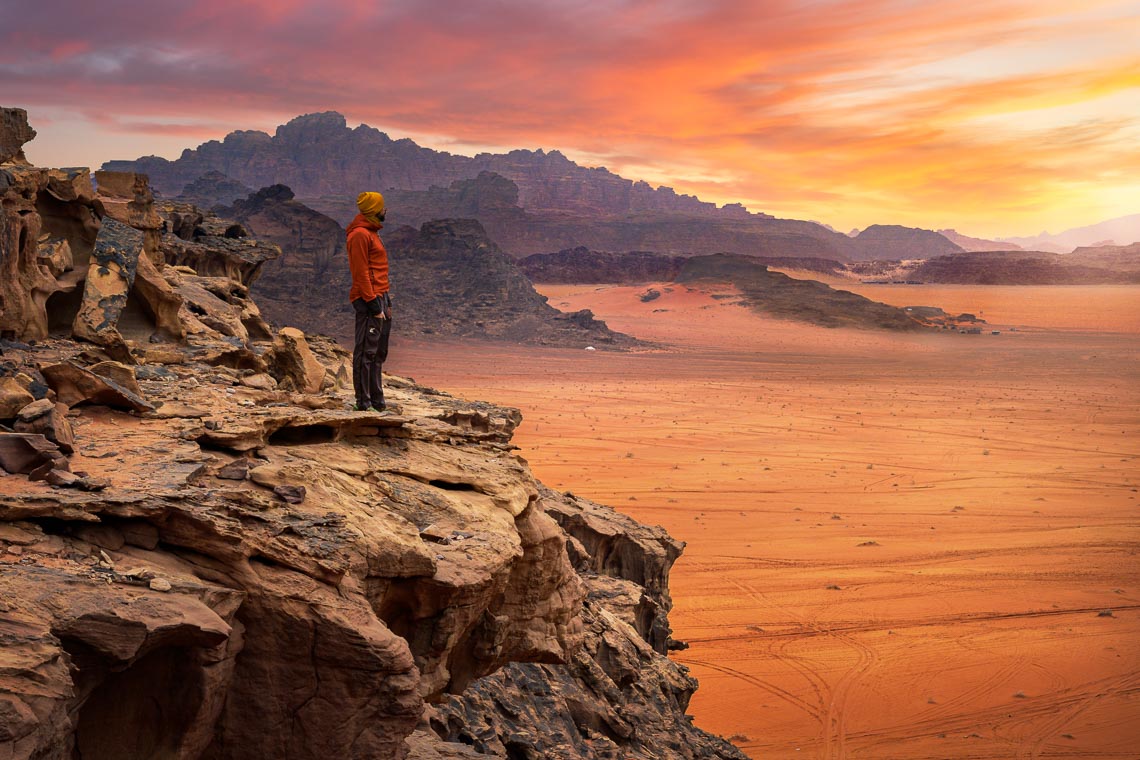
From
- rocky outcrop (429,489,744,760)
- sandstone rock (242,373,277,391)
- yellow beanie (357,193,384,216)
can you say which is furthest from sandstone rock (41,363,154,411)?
rocky outcrop (429,489,744,760)

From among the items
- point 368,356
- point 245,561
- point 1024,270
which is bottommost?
point 245,561

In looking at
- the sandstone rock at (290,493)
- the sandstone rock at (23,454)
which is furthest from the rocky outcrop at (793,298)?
the sandstone rock at (23,454)

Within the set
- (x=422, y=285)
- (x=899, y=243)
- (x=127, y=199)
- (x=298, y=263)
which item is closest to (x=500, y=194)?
(x=422, y=285)

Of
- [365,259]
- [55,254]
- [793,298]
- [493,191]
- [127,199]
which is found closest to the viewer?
[55,254]

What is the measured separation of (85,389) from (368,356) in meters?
1.89

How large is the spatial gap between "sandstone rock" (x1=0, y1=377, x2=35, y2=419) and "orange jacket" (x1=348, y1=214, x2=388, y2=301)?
229cm

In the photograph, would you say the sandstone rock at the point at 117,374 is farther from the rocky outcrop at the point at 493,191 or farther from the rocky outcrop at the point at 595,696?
the rocky outcrop at the point at 493,191

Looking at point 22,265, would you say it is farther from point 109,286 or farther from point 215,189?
point 215,189

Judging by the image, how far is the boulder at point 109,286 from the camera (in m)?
5.02

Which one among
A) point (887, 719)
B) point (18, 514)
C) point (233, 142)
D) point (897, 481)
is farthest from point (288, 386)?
point (233, 142)

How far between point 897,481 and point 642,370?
52.8 feet

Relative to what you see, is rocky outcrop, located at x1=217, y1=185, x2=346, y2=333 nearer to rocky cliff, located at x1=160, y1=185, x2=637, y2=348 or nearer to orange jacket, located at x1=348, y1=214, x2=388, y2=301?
rocky cliff, located at x1=160, y1=185, x2=637, y2=348

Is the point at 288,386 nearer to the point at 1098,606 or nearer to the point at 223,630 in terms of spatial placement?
the point at 223,630

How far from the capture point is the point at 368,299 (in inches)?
221
